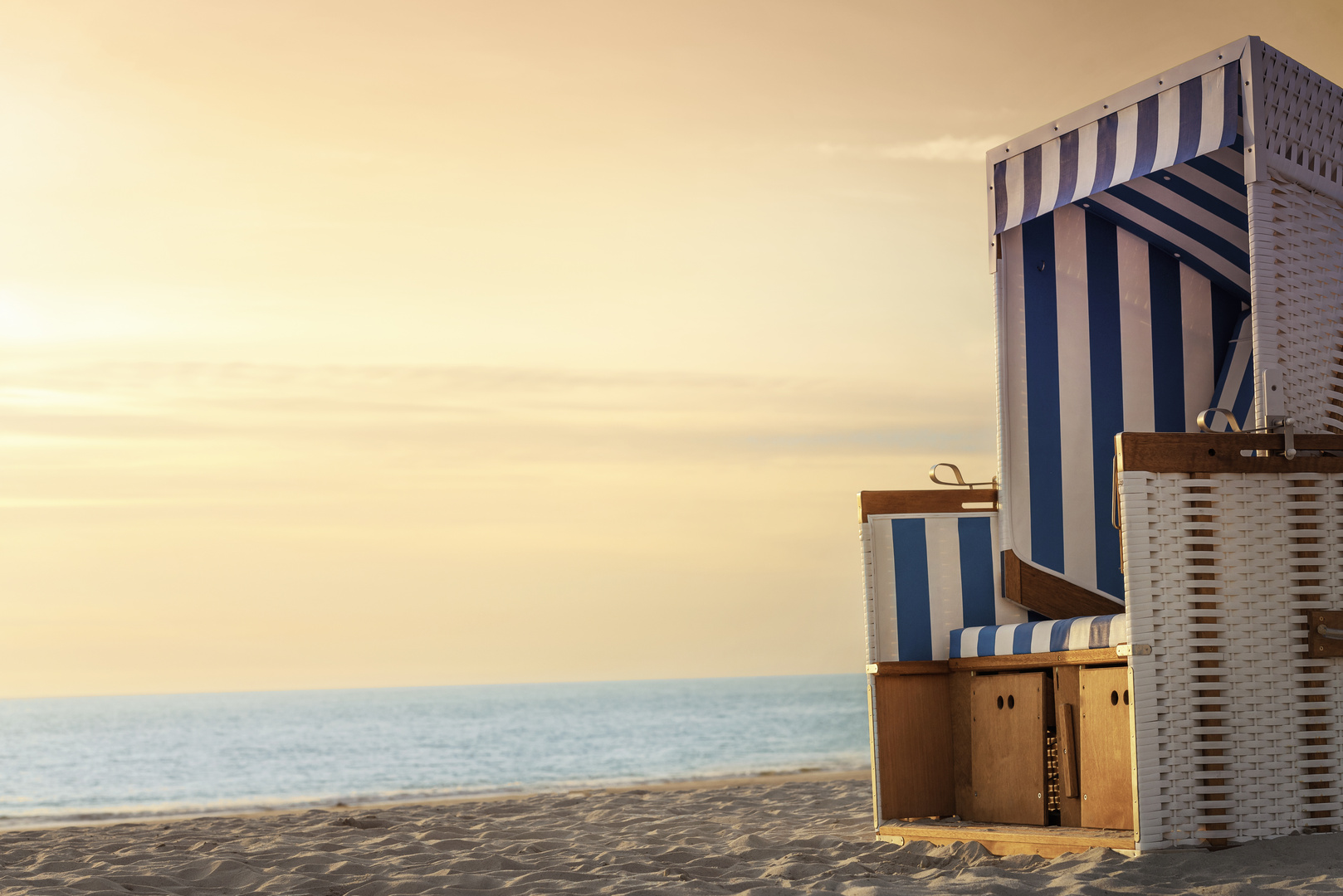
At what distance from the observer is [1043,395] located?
4.17m

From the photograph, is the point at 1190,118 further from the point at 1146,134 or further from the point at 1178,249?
the point at 1178,249

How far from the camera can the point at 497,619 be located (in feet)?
93.2

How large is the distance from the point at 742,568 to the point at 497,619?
38.4 ft

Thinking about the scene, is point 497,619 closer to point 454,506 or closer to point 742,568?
point 454,506

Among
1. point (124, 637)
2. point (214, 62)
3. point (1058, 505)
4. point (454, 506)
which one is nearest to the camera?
point (1058, 505)

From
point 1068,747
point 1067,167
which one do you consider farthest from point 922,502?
point 1067,167

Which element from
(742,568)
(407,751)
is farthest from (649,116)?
(407,751)

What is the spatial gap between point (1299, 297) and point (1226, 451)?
0.60 m

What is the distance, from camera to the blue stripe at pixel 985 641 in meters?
3.67

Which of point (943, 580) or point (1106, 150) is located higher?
point (1106, 150)

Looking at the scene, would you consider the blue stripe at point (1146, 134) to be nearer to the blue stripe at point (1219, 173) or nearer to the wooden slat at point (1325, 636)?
the blue stripe at point (1219, 173)

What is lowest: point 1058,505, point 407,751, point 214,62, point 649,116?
point 407,751

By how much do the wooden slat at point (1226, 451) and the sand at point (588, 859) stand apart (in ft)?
3.24

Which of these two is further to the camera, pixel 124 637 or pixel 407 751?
pixel 124 637
